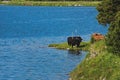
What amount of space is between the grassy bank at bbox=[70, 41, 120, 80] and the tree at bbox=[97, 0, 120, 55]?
3.43 feet

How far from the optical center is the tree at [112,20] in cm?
5550

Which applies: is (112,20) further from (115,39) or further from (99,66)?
(99,66)

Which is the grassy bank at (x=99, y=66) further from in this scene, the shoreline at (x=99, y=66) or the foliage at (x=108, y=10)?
the foliage at (x=108, y=10)

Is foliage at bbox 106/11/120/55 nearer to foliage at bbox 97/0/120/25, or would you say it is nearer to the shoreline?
the shoreline

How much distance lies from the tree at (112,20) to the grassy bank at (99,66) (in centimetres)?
105

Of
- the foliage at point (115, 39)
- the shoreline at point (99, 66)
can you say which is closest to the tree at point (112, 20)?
the foliage at point (115, 39)

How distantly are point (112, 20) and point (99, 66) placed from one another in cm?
1491

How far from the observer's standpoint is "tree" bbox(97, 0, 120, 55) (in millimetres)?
55500

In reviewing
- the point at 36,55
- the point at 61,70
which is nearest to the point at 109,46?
the point at 61,70

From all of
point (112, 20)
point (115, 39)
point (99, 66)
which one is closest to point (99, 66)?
point (99, 66)

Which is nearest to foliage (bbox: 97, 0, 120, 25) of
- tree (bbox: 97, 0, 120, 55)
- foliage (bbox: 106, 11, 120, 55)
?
tree (bbox: 97, 0, 120, 55)

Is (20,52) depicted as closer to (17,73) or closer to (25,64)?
(25,64)

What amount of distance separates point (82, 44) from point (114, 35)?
2007 inches

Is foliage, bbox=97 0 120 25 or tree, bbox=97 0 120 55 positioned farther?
foliage, bbox=97 0 120 25
